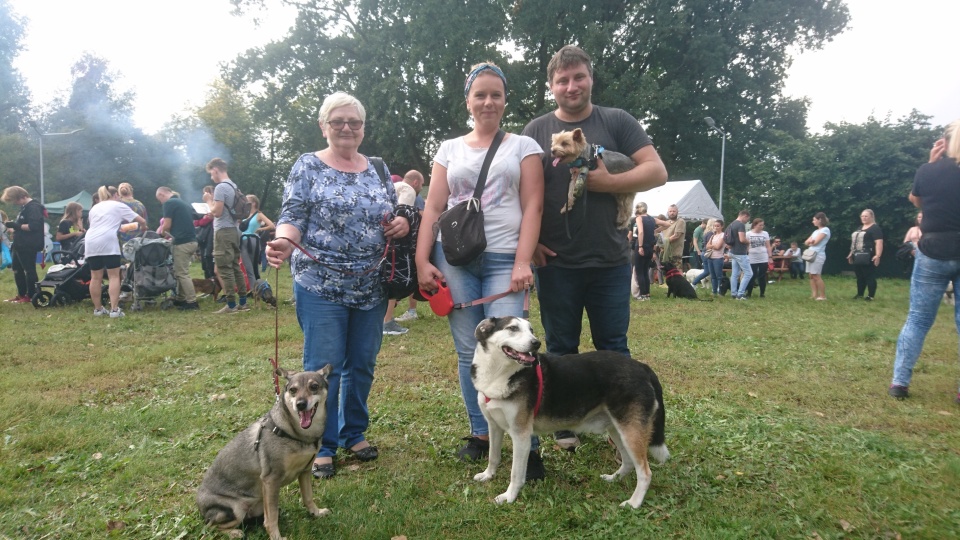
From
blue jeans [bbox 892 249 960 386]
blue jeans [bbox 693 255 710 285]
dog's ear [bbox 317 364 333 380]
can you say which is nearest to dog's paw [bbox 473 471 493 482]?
dog's ear [bbox 317 364 333 380]

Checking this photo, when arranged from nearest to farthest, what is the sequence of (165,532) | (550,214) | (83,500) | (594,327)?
(165,532)
(83,500)
(550,214)
(594,327)

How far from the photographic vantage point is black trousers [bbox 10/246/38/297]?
9930 mm

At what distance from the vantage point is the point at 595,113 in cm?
336

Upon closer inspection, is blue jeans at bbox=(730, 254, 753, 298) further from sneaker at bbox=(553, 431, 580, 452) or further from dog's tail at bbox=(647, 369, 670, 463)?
dog's tail at bbox=(647, 369, 670, 463)

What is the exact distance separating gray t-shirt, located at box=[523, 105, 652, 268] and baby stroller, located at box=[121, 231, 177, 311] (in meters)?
8.54

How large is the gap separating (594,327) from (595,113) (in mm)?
1386

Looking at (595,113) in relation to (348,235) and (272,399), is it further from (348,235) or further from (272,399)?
(272,399)

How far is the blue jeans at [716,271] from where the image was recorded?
41.8 ft

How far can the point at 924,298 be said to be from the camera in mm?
4586

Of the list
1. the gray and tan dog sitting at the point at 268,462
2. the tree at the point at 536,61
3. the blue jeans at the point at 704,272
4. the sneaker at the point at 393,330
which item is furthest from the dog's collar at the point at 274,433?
the tree at the point at 536,61

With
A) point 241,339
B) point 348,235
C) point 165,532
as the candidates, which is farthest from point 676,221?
point 165,532

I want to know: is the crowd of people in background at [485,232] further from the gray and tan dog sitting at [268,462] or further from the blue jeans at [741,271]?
the blue jeans at [741,271]

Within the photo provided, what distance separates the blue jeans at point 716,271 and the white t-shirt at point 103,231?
40.3ft

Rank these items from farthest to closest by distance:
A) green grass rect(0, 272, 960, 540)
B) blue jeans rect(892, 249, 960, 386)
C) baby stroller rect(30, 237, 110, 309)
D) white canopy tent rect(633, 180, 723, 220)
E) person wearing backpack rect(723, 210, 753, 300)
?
1. white canopy tent rect(633, 180, 723, 220)
2. person wearing backpack rect(723, 210, 753, 300)
3. baby stroller rect(30, 237, 110, 309)
4. blue jeans rect(892, 249, 960, 386)
5. green grass rect(0, 272, 960, 540)
